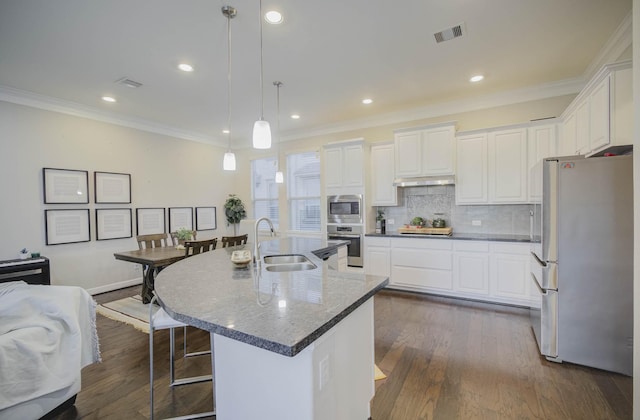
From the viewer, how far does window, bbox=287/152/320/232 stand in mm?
5543

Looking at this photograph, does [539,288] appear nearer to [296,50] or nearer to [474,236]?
[474,236]

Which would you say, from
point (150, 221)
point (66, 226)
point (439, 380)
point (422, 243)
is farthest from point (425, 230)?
point (66, 226)

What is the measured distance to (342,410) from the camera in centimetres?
136

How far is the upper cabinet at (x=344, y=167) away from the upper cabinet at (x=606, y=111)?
8.59ft

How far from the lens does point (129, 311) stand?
3.59 meters

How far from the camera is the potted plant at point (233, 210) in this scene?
20.9ft

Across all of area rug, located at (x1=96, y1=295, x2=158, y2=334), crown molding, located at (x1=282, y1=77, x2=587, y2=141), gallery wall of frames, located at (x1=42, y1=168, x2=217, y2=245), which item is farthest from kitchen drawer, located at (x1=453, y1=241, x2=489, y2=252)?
gallery wall of frames, located at (x1=42, y1=168, x2=217, y2=245)

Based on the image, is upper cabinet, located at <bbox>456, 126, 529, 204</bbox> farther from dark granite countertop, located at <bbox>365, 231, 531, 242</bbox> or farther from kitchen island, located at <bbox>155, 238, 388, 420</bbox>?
kitchen island, located at <bbox>155, 238, 388, 420</bbox>

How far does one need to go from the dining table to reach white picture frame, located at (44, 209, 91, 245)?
111 cm

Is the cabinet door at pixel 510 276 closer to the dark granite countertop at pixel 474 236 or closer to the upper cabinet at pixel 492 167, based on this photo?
the dark granite countertop at pixel 474 236

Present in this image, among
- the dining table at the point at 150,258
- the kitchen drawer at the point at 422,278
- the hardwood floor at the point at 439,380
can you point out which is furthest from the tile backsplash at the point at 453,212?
the dining table at the point at 150,258

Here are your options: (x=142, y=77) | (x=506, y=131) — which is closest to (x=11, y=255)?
(x=142, y=77)

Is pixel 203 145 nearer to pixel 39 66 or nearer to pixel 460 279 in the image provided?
pixel 39 66

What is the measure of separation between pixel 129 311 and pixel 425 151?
4609 millimetres
